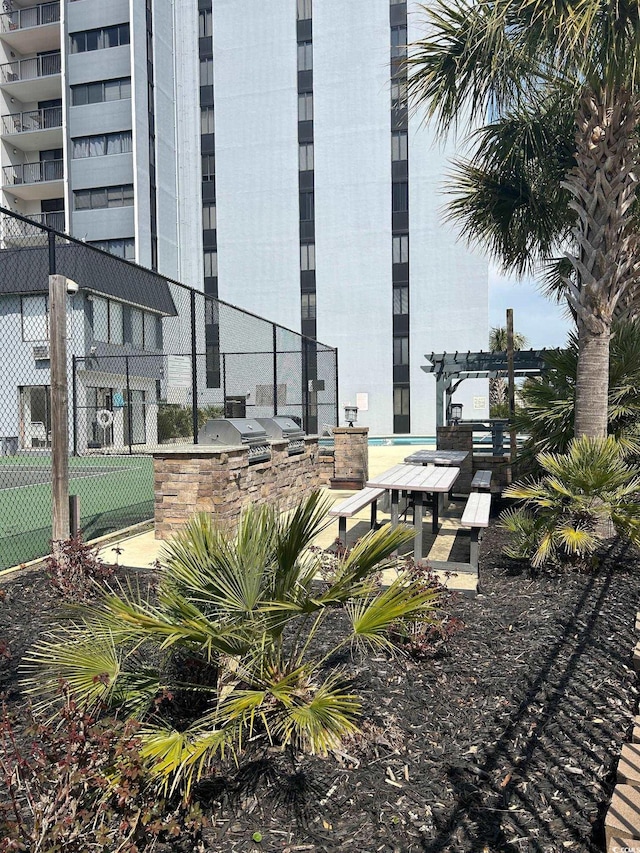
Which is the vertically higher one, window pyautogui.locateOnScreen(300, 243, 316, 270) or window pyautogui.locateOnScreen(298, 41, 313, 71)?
window pyautogui.locateOnScreen(298, 41, 313, 71)

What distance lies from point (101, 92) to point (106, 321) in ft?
43.9

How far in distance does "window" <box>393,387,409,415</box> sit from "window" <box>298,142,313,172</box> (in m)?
12.0

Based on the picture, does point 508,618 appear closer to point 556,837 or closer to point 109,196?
point 556,837

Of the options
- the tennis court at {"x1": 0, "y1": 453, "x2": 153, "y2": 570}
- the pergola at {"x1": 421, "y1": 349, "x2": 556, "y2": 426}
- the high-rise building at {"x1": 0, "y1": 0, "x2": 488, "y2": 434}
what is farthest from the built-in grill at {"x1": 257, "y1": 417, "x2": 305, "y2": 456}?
the high-rise building at {"x1": 0, "y1": 0, "x2": 488, "y2": 434}

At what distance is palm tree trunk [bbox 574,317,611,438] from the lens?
5992mm

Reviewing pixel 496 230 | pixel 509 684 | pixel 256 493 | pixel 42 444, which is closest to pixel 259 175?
pixel 42 444

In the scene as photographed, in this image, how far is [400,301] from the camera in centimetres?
2878

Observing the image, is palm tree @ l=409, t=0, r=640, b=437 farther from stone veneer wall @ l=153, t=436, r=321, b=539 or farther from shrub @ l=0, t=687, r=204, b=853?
shrub @ l=0, t=687, r=204, b=853

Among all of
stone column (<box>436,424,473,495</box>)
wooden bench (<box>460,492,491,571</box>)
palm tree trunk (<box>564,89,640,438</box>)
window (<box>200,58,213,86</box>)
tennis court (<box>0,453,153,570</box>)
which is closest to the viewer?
wooden bench (<box>460,492,491,571</box>)

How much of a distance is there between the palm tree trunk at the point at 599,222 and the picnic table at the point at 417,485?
59.9 inches

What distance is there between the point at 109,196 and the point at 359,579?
29.7 meters

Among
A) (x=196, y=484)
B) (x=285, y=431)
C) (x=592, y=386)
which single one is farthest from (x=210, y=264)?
(x=592, y=386)

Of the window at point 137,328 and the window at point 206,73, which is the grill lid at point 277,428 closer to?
the window at point 137,328

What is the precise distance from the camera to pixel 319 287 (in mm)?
29484
